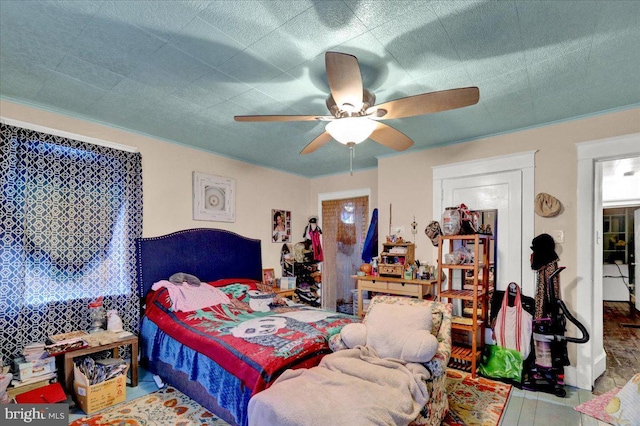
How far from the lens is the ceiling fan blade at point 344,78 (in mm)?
1573

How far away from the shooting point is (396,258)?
396 centimetres

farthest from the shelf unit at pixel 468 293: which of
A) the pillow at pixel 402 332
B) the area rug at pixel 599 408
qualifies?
the area rug at pixel 599 408

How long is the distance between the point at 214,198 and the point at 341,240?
227 cm

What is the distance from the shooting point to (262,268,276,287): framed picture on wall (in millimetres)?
4695

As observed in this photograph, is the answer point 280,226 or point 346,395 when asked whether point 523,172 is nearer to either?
point 346,395

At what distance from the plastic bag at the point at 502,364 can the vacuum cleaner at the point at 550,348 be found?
3.4 inches

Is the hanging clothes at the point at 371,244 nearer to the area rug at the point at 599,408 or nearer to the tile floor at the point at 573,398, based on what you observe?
the tile floor at the point at 573,398

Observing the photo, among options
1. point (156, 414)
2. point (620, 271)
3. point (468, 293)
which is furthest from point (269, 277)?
point (620, 271)

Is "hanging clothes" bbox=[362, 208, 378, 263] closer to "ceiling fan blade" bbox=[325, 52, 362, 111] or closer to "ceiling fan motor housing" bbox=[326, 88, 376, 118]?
"ceiling fan motor housing" bbox=[326, 88, 376, 118]

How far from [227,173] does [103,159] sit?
149cm

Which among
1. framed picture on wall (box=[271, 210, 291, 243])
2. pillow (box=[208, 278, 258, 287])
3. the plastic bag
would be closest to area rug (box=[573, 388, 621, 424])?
the plastic bag

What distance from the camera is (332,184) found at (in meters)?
5.54

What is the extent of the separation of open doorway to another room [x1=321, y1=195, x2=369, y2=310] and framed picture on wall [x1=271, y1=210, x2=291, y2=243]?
682mm

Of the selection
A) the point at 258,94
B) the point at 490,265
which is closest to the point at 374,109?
the point at 258,94
